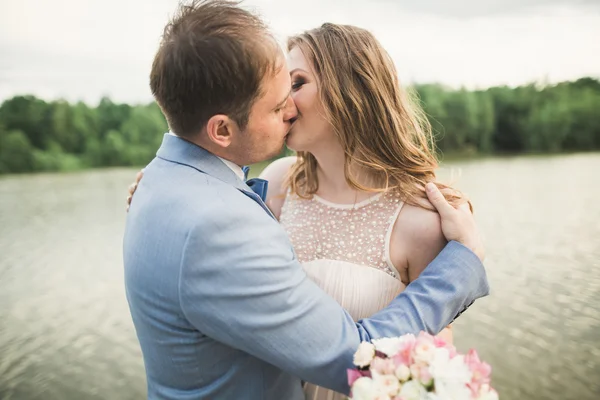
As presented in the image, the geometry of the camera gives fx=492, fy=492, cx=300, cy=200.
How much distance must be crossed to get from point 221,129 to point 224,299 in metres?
0.70

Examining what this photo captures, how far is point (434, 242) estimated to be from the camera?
2580 mm

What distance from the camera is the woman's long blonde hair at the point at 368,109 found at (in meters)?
2.74

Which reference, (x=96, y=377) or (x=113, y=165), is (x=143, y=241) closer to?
(x=96, y=377)

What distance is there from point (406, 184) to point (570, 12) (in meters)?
11.7

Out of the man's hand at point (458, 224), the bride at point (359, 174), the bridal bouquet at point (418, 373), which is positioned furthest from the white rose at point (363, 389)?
the bride at point (359, 174)

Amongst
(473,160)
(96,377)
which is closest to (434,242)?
(96,377)

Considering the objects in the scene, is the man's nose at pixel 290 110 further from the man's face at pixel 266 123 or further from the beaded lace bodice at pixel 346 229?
the beaded lace bodice at pixel 346 229

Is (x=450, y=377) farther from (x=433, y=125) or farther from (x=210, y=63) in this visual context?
(x=433, y=125)

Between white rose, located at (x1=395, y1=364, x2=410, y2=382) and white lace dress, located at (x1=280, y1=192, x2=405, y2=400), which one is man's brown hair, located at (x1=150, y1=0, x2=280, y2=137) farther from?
white lace dress, located at (x1=280, y1=192, x2=405, y2=400)

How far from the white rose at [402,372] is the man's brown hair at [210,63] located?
1080mm

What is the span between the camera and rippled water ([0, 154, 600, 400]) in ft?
27.0

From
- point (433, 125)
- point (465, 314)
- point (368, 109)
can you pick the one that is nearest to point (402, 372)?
point (368, 109)

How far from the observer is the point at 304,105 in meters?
2.71

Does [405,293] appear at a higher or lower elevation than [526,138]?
higher
